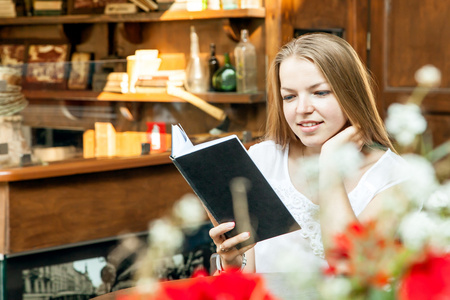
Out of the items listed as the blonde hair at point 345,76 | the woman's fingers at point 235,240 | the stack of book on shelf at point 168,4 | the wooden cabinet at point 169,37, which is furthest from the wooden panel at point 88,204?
the woman's fingers at point 235,240

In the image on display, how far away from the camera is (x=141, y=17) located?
3322 millimetres

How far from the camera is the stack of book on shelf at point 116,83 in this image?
116 inches

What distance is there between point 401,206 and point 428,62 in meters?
3.29

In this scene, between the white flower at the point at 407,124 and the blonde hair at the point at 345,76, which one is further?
the blonde hair at the point at 345,76

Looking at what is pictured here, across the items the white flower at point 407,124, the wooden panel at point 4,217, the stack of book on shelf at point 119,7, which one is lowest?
the wooden panel at point 4,217

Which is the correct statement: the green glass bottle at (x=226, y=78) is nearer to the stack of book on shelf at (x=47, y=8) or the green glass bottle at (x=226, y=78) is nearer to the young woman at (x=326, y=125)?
the stack of book on shelf at (x=47, y=8)

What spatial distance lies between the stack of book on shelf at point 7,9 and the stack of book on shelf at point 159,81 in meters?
0.82

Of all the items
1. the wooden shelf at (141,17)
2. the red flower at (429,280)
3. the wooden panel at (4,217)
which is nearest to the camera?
the red flower at (429,280)

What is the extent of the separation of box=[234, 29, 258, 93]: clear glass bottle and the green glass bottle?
0.02 meters

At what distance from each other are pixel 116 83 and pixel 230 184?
5.66 feet

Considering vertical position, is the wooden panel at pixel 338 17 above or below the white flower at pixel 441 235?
above

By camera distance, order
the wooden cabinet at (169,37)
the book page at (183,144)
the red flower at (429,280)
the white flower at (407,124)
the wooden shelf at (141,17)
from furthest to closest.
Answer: the wooden shelf at (141,17) < the wooden cabinet at (169,37) < the book page at (183,144) < the white flower at (407,124) < the red flower at (429,280)

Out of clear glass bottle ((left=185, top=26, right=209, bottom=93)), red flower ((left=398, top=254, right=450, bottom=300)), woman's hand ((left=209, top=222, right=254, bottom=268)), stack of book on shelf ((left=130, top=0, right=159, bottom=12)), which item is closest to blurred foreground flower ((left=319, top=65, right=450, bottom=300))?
red flower ((left=398, top=254, right=450, bottom=300))

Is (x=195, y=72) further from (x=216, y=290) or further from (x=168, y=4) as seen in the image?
(x=216, y=290)
